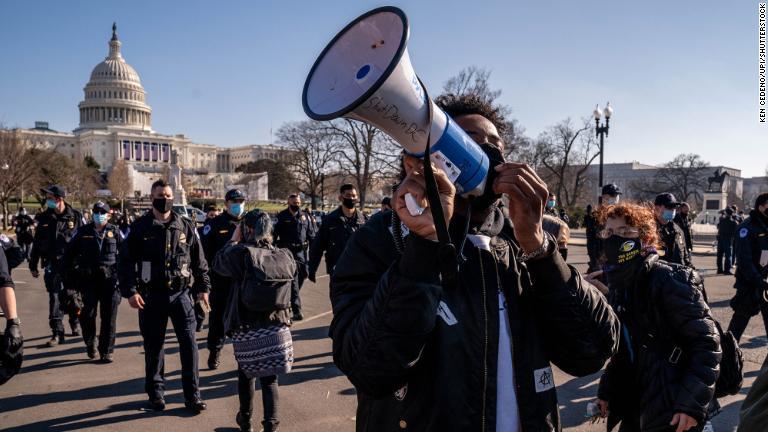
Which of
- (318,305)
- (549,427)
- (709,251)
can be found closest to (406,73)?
(549,427)

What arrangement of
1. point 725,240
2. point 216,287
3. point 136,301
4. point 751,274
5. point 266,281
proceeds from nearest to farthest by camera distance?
point 266,281 → point 136,301 → point 751,274 → point 216,287 → point 725,240

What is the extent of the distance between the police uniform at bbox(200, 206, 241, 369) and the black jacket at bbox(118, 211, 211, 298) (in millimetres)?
1168

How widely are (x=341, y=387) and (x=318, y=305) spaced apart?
16.0 ft

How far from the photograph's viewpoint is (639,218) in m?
3.29

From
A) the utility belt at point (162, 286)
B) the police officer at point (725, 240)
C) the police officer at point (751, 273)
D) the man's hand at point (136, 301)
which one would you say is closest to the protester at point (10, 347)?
the man's hand at point (136, 301)

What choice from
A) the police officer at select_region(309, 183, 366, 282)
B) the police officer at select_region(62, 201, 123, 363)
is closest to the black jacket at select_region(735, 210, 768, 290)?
the police officer at select_region(309, 183, 366, 282)

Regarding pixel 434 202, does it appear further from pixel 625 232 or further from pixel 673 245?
pixel 673 245

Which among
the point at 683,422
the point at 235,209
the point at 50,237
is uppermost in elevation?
the point at 235,209

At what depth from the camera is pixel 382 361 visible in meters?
1.51

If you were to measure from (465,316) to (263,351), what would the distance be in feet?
11.0

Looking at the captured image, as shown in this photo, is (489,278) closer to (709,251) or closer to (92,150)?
(709,251)

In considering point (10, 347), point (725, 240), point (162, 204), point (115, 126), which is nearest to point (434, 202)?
point (10, 347)

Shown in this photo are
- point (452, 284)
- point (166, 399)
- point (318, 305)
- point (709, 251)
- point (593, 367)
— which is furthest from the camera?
point (709, 251)

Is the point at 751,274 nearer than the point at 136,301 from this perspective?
No
